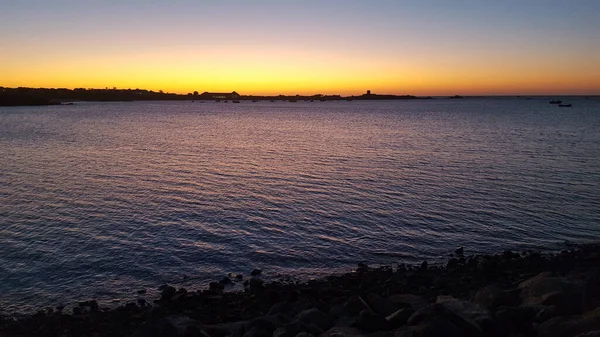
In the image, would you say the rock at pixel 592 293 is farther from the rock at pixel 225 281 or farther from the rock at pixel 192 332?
the rock at pixel 225 281

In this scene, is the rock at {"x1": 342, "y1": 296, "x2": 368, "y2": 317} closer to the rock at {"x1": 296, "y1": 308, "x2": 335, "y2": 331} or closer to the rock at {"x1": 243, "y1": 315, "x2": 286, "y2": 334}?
the rock at {"x1": 296, "y1": 308, "x2": 335, "y2": 331}

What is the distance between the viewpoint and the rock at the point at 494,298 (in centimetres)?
1173

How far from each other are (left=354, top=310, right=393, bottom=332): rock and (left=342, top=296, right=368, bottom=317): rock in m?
1.05

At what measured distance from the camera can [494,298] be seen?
39.1ft

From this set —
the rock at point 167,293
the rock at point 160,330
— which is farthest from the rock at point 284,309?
the rock at point 167,293

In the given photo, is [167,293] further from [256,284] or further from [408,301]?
[408,301]

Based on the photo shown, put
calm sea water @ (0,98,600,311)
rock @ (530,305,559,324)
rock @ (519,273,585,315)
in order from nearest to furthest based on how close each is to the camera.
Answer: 1. rock @ (530,305,559,324)
2. rock @ (519,273,585,315)
3. calm sea water @ (0,98,600,311)

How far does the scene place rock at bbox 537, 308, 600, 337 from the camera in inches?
357

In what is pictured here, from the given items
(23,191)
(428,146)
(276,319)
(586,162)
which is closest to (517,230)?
(276,319)

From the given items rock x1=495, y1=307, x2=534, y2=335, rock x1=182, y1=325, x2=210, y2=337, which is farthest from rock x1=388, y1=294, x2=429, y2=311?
rock x1=182, y1=325, x2=210, y2=337

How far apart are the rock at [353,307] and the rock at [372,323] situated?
3.46 feet

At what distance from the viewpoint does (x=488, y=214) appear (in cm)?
2506

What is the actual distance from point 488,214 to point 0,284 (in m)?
21.5

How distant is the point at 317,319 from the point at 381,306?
170 cm
